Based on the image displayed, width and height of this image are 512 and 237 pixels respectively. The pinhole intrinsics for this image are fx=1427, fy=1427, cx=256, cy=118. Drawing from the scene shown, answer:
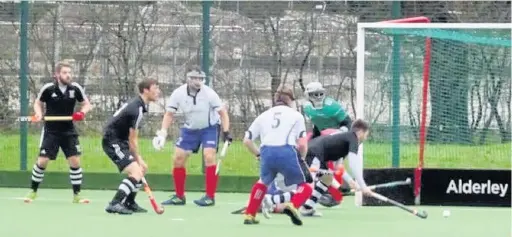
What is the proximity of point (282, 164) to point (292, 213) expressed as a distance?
432 mm

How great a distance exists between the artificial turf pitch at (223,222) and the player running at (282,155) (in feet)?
0.63

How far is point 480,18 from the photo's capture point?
647 inches

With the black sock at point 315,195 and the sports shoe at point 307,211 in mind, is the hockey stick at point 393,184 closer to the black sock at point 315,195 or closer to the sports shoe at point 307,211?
the black sock at point 315,195

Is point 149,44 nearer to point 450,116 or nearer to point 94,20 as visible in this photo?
point 94,20

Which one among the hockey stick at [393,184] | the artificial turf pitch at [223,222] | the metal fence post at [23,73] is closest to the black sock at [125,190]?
the artificial turf pitch at [223,222]

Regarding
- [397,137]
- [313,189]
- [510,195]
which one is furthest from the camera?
[397,137]

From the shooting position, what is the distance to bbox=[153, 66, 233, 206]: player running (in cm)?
1498

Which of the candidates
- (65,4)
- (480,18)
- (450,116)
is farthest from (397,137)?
(65,4)

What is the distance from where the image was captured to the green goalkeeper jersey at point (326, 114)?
1436 cm

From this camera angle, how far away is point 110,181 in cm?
1728

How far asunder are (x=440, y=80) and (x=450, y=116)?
417 millimetres

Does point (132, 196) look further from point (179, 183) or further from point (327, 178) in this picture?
point (327, 178)

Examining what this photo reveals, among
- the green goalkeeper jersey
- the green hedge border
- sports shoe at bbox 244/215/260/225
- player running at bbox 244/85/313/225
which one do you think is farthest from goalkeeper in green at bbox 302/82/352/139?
the green hedge border

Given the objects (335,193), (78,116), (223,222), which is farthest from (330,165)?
(78,116)
